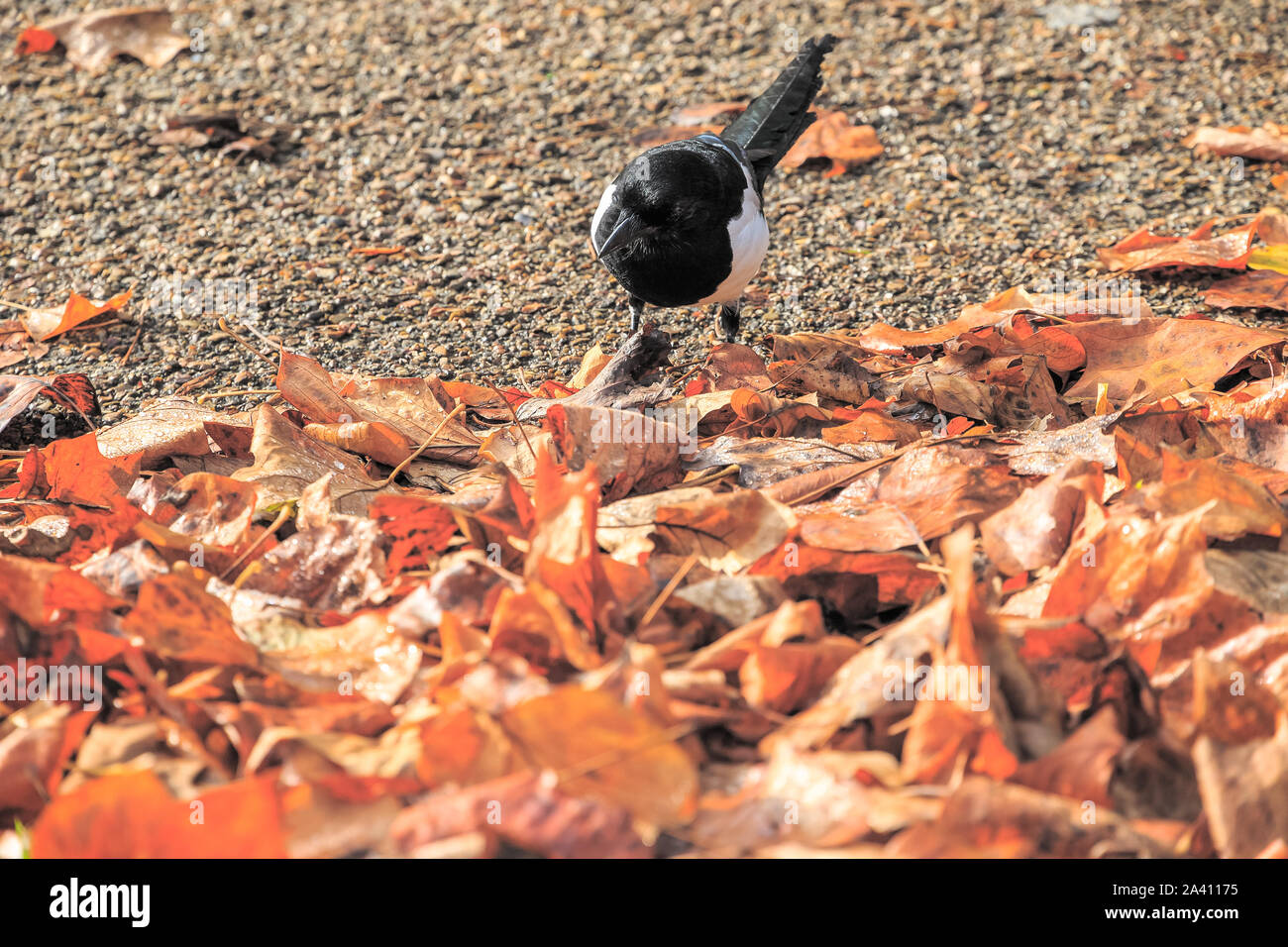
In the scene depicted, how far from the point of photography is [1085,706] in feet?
3.93

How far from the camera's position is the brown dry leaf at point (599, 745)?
106 cm

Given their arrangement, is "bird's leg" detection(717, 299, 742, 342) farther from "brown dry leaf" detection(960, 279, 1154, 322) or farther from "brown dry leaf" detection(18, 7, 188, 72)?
"brown dry leaf" detection(18, 7, 188, 72)

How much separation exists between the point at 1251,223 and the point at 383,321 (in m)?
2.46

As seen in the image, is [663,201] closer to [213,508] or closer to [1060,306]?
[1060,306]

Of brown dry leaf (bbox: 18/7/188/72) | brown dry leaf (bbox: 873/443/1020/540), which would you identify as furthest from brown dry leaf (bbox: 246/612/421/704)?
brown dry leaf (bbox: 18/7/188/72)

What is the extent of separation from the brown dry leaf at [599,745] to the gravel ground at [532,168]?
1686 mm

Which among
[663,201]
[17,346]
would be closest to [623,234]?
[663,201]

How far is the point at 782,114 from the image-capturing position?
3.72 meters

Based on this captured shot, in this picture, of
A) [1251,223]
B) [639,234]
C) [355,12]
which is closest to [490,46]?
[355,12]

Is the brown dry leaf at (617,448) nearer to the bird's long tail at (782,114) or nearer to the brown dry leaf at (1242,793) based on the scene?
the brown dry leaf at (1242,793)

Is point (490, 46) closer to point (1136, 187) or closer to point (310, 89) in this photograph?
point (310, 89)

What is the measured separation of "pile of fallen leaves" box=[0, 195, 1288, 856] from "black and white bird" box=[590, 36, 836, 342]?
1279mm

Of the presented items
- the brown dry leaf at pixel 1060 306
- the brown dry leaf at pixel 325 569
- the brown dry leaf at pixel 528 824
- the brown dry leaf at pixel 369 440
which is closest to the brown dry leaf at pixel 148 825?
the brown dry leaf at pixel 528 824

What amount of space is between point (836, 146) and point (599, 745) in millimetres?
3292
